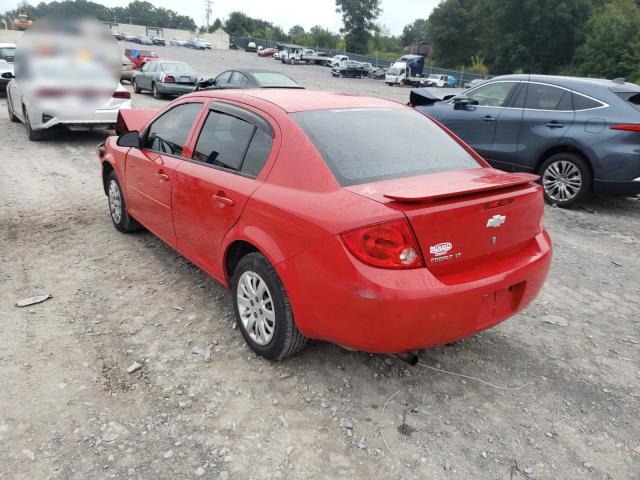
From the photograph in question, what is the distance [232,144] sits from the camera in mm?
3434

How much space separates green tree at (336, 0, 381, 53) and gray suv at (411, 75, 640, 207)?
268 ft

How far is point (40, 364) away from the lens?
10.3ft

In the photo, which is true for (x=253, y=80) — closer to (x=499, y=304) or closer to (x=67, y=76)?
(x=67, y=76)

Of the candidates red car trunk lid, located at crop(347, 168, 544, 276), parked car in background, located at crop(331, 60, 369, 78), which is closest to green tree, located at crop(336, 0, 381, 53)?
parked car in background, located at crop(331, 60, 369, 78)

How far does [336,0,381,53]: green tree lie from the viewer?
277 feet

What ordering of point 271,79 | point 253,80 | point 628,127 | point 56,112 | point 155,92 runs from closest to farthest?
point 628,127
point 56,112
point 253,80
point 271,79
point 155,92

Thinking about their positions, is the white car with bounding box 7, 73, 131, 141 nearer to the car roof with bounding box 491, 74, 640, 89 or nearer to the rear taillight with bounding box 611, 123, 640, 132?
the car roof with bounding box 491, 74, 640, 89

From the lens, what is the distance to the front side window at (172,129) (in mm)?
3971

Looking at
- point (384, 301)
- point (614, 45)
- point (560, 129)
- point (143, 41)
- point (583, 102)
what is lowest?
point (384, 301)

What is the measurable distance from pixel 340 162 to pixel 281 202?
414 millimetres

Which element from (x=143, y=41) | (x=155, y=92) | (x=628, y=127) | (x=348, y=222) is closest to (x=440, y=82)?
(x=155, y=92)

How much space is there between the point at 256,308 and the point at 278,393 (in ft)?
1.78

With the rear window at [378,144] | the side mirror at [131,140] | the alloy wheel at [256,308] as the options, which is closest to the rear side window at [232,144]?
the rear window at [378,144]

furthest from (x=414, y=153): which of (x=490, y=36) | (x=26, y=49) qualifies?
(x=490, y=36)
